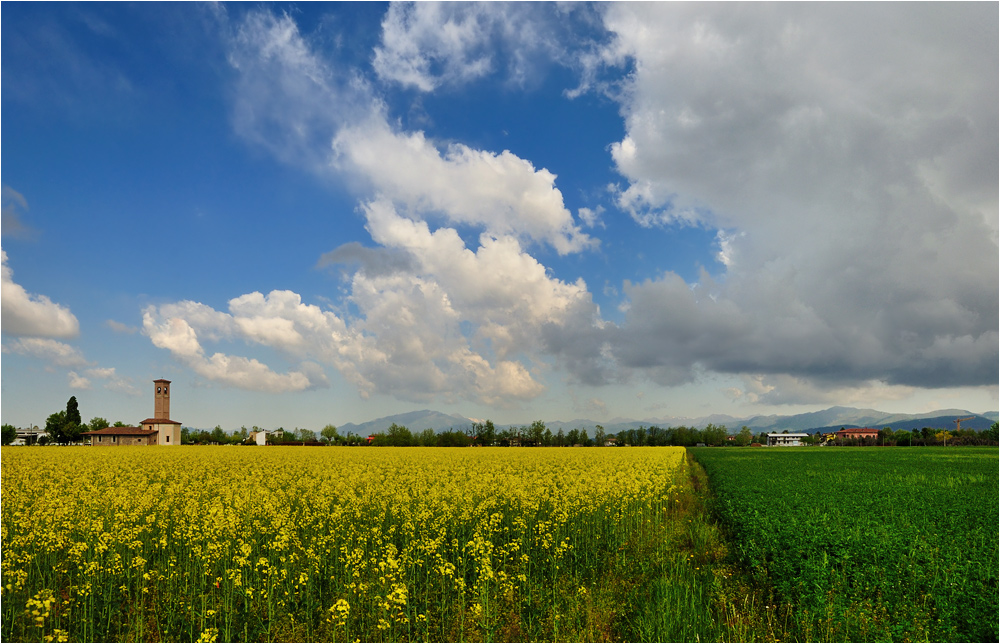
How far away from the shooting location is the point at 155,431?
107875 millimetres

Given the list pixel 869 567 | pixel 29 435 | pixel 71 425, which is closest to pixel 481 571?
pixel 869 567

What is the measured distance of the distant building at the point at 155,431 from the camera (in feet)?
349

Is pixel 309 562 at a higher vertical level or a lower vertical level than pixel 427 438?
higher

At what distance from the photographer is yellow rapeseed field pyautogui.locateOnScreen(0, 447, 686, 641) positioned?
391 inches

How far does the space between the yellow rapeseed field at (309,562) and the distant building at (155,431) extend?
10305cm

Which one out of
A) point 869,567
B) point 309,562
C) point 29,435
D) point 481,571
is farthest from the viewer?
point 29,435

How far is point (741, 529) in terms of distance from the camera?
1611 cm

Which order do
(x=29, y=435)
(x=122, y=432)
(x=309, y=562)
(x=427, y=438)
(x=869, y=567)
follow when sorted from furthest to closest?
1. (x=29, y=435)
2. (x=427, y=438)
3. (x=122, y=432)
4. (x=309, y=562)
5. (x=869, y=567)

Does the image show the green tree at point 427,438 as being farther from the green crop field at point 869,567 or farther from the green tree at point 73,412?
the green crop field at point 869,567

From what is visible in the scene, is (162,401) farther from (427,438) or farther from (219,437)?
(427,438)

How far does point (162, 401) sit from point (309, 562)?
402ft

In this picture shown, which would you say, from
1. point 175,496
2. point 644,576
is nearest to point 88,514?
point 175,496

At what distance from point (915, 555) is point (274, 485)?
69.2 feet

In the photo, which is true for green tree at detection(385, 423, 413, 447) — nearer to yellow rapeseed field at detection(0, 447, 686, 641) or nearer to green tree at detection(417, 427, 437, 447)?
green tree at detection(417, 427, 437, 447)
